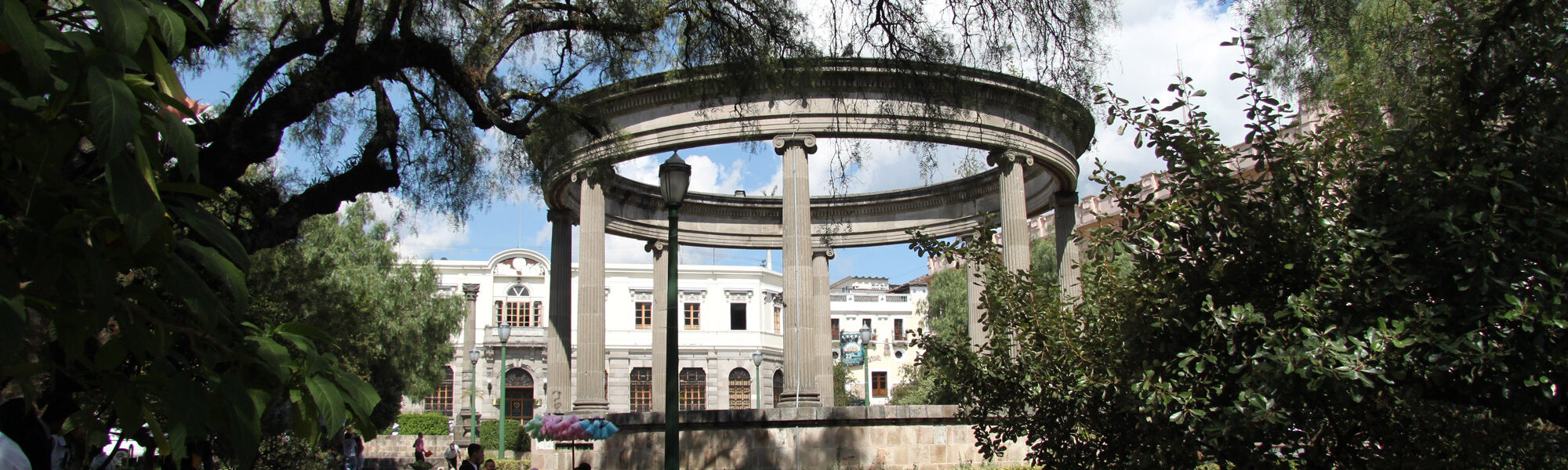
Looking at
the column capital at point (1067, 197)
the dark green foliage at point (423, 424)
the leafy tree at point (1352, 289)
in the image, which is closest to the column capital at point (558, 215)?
the column capital at point (1067, 197)

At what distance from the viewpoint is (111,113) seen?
2.67 metres

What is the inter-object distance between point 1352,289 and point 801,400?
16.7 meters

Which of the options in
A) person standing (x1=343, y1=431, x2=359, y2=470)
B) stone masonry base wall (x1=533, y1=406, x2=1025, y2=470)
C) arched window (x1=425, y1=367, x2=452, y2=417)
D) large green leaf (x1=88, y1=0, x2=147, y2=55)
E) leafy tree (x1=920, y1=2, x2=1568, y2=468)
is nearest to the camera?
large green leaf (x1=88, y1=0, x2=147, y2=55)

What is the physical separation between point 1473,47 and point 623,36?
6.92 m

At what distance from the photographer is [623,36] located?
417 inches

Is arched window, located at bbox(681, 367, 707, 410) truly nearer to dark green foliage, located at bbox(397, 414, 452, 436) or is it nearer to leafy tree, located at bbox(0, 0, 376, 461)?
dark green foliage, located at bbox(397, 414, 452, 436)

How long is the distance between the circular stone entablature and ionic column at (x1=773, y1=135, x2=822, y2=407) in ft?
1.14

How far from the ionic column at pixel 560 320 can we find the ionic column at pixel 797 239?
16.6 ft

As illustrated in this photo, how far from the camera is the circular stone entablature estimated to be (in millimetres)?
10250

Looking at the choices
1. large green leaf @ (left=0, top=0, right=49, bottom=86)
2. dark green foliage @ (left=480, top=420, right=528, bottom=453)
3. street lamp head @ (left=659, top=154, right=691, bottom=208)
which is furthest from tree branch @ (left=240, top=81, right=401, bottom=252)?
dark green foliage @ (left=480, top=420, right=528, bottom=453)

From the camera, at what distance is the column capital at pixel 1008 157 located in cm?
2403

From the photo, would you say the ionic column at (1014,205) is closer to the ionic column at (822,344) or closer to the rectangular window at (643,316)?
the ionic column at (822,344)

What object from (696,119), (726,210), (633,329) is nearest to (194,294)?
(696,119)

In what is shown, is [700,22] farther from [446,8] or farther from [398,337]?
[398,337]
